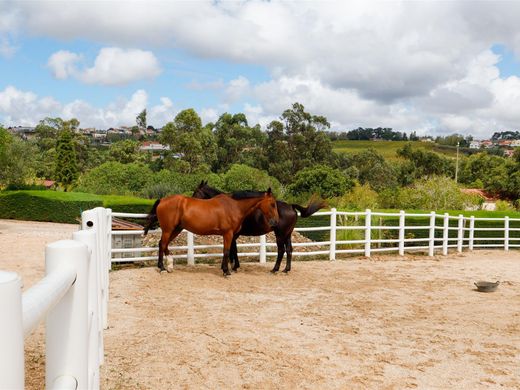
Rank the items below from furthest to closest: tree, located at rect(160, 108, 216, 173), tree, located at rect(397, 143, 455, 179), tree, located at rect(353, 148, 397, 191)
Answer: tree, located at rect(397, 143, 455, 179), tree, located at rect(353, 148, 397, 191), tree, located at rect(160, 108, 216, 173)

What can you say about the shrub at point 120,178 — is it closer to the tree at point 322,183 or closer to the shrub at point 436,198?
the tree at point 322,183

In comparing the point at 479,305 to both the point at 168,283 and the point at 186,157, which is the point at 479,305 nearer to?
the point at 168,283

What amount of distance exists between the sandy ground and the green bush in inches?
429

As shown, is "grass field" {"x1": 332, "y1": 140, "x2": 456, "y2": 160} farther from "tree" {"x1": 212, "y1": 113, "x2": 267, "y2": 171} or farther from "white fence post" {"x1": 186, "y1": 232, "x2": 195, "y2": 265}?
"white fence post" {"x1": 186, "y1": 232, "x2": 195, "y2": 265}

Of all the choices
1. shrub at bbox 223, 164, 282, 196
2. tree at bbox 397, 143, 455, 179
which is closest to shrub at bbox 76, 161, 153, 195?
shrub at bbox 223, 164, 282, 196

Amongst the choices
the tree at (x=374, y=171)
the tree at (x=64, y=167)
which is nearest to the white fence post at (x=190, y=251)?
the tree at (x=64, y=167)

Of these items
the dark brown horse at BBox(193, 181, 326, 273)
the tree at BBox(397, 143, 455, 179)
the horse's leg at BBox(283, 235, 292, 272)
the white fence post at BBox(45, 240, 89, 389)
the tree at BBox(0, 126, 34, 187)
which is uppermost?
the tree at BBox(397, 143, 455, 179)

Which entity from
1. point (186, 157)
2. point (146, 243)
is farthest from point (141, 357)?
point (186, 157)

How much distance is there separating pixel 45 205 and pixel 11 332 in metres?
21.9

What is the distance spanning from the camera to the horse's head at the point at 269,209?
861 centimetres

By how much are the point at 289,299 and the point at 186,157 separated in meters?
35.8

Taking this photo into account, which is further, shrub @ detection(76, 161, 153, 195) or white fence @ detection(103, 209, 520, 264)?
shrub @ detection(76, 161, 153, 195)

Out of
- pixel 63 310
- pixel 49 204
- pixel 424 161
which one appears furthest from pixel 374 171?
pixel 63 310

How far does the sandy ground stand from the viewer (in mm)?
4074
